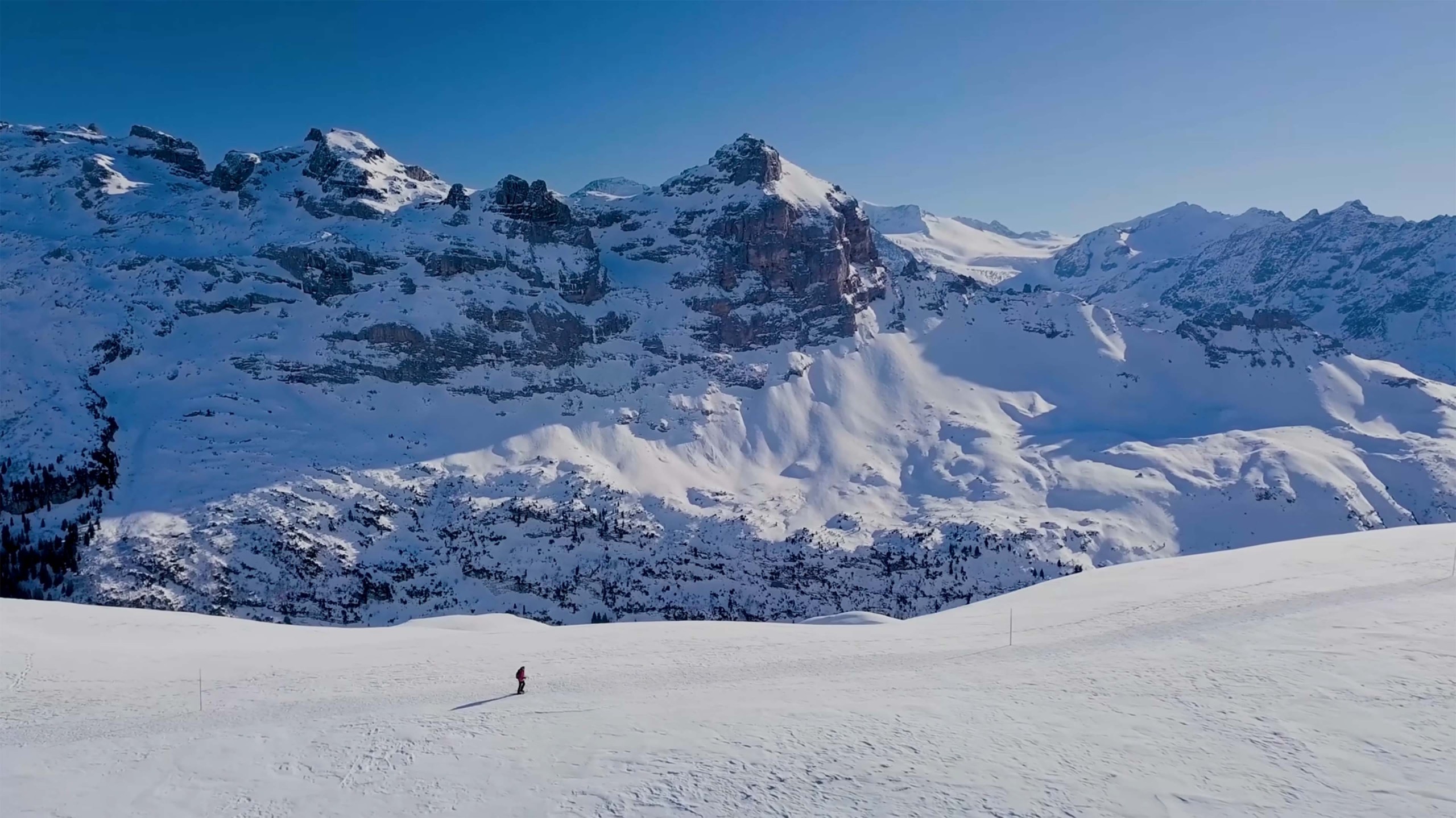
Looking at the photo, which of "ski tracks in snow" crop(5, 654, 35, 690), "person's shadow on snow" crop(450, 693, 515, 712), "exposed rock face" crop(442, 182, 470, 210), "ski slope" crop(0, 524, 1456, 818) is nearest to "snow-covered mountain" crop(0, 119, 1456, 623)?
"exposed rock face" crop(442, 182, 470, 210)

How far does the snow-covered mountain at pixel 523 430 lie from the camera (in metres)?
105

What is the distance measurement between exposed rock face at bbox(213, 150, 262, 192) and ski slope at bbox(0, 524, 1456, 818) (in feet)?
626

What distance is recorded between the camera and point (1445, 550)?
121 feet

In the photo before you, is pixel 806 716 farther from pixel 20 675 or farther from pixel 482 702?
pixel 20 675

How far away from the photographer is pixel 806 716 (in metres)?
22.0

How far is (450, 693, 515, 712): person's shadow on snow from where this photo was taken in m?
23.8

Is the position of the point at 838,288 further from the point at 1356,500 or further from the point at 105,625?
the point at 105,625

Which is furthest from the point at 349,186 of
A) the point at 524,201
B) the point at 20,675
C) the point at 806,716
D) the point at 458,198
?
the point at 806,716

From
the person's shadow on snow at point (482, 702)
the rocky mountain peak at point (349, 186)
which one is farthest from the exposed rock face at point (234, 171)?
the person's shadow on snow at point (482, 702)

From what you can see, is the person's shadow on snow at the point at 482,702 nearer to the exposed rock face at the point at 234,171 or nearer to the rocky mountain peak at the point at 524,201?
the rocky mountain peak at the point at 524,201

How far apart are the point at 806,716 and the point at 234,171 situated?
221 meters

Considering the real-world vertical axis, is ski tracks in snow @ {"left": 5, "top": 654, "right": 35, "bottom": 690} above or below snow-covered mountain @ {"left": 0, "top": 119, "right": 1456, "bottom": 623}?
below

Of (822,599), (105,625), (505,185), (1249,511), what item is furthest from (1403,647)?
(505,185)

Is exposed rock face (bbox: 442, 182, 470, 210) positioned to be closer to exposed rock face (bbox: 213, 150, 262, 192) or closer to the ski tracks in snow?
exposed rock face (bbox: 213, 150, 262, 192)
